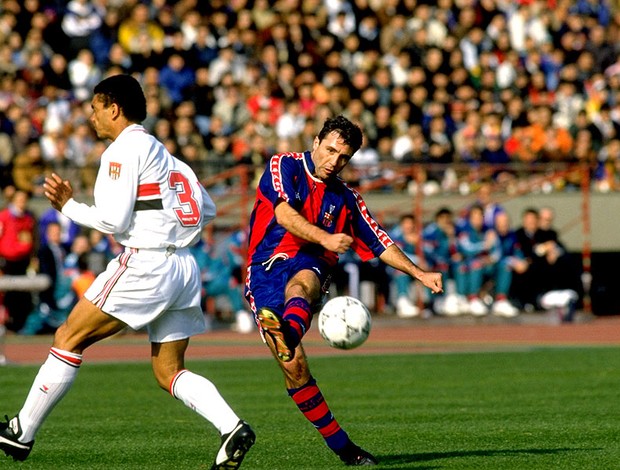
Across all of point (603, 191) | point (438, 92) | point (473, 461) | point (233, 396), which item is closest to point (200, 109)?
point (438, 92)

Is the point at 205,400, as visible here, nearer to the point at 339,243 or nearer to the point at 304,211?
the point at 339,243

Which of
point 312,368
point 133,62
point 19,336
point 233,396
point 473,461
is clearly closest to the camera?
point 473,461

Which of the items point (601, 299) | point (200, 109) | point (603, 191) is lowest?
point (601, 299)

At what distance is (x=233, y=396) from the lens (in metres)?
13.8

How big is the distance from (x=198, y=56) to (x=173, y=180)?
1870 centimetres

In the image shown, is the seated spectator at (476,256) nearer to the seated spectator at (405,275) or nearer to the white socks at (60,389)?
the seated spectator at (405,275)

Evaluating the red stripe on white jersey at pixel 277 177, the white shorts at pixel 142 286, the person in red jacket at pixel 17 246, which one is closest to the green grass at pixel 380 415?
the white shorts at pixel 142 286

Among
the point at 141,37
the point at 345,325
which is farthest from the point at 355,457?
the point at 141,37

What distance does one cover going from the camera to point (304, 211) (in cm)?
917

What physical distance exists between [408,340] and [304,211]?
42.5 ft

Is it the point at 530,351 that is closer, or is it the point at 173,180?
the point at 173,180

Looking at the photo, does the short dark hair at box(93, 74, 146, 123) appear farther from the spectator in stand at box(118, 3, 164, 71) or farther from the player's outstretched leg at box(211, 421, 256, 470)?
the spectator in stand at box(118, 3, 164, 71)

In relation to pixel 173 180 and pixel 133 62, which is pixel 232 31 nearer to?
pixel 133 62

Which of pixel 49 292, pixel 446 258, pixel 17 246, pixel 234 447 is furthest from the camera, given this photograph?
pixel 446 258
